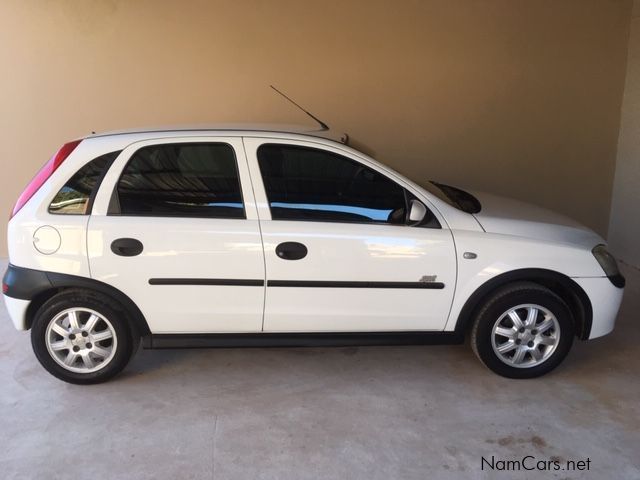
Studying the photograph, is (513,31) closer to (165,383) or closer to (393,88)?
(393,88)

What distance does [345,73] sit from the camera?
5.70 m

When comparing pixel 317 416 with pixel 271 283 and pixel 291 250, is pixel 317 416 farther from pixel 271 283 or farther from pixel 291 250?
pixel 291 250

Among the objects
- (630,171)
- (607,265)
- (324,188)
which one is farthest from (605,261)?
(630,171)

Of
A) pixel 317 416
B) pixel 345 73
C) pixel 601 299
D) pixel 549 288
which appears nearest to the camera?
pixel 317 416

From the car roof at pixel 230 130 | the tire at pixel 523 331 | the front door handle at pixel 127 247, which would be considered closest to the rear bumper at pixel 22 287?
the front door handle at pixel 127 247

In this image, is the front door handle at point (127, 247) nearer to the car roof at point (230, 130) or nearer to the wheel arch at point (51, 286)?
the wheel arch at point (51, 286)

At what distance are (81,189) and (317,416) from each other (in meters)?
1.99

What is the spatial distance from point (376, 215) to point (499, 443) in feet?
4.84

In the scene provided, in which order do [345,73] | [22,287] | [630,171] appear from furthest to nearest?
[630,171]
[345,73]
[22,287]

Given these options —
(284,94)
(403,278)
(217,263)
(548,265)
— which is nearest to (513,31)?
(284,94)

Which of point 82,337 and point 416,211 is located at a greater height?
point 416,211

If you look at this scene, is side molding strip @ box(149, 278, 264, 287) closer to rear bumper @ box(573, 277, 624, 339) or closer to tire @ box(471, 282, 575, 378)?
tire @ box(471, 282, 575, 378)

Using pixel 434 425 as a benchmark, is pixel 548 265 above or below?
above

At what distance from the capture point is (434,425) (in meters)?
3.19
